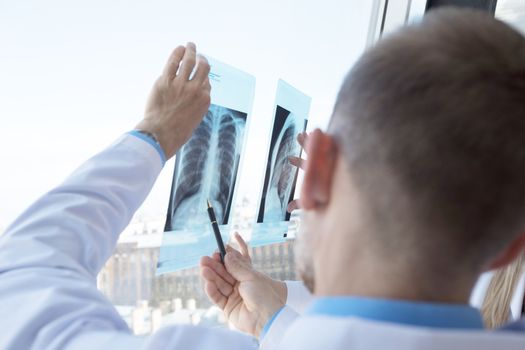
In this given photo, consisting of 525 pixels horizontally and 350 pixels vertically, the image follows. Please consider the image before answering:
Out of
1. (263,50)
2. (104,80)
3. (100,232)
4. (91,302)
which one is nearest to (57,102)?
(104,80)

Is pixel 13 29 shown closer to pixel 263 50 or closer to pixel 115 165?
pixel 115 165

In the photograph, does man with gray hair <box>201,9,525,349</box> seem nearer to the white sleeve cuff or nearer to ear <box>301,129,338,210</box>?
ear <box>301,129,338,210</box>

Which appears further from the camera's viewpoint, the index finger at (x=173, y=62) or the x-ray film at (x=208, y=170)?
the x-ray film at (x=208, y=170)

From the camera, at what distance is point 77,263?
0.81 metres

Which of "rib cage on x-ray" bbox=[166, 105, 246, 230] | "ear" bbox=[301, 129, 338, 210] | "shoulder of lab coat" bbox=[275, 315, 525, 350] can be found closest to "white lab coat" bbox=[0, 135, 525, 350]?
"shoulder of lab coat" bbox=[275, 315, 525, 350]

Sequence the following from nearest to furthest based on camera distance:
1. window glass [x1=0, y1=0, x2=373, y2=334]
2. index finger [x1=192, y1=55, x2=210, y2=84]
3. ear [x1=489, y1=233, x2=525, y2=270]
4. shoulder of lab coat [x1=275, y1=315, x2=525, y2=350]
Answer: shoulder of lab coat [x1=275, y1=315, x2=525, y2=350] < ear [x1=489, y1=233, x2=525, y2=270] < window glass [x1=0, y1=0, x2=373, y2=334] < index finger [x1=192, y1=55, x2=210, y2=84]

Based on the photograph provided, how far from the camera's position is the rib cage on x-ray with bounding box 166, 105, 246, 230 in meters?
1.21

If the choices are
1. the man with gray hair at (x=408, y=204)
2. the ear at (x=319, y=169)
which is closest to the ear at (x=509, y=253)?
the man with gray hair at (x=408, y=204)

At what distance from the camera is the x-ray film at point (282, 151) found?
1575 millimetres

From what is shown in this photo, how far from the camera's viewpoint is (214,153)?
4.27 ft

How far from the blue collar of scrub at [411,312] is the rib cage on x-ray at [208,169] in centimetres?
68

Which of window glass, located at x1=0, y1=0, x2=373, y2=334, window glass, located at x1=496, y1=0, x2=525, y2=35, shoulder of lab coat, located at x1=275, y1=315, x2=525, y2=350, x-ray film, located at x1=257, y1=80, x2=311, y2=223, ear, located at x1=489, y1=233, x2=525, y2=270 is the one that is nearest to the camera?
shoulder of lab coat, located at x1=275, y1=315, x2=525, y2=350

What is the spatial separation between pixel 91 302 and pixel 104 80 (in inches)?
18.0

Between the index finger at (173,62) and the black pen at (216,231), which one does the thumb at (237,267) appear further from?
the index finger at (173,62)
